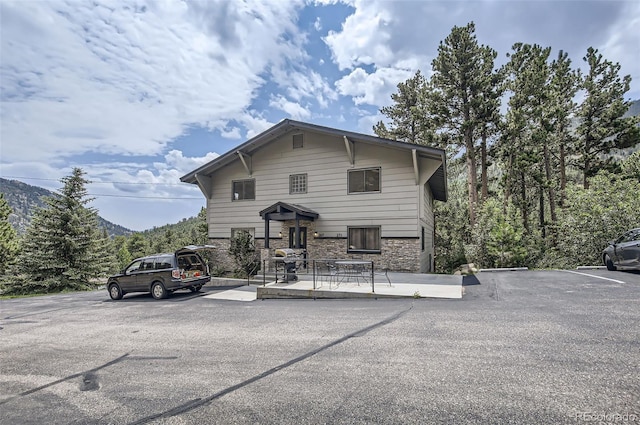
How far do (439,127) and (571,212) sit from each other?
362 inches

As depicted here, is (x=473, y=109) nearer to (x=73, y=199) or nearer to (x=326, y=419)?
(x=326, y=419)

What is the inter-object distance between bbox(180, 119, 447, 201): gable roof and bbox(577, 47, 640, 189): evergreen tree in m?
11.1

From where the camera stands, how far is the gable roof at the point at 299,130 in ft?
43.7

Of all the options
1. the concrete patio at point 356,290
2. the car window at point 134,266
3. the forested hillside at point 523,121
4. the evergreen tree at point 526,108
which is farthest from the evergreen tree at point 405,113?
the car window at point 134,266

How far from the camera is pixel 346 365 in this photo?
4133mm

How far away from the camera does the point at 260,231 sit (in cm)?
1684

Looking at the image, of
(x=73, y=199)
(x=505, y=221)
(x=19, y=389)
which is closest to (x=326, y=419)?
(x=19, y=389)

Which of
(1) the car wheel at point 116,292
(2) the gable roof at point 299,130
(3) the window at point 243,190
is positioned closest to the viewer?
(1) the car wheel at point 116,292

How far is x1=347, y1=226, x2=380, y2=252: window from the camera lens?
14438 millimetres

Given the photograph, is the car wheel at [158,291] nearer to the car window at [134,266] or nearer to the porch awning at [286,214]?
the car window at [134,266]

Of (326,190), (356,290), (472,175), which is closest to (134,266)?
(356,290)

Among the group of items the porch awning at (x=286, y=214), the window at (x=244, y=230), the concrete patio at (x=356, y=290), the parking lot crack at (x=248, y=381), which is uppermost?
the porch awning at (x=286, y=214)

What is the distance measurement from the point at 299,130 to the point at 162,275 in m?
9.11

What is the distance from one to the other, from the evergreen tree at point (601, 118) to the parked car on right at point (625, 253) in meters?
13.3
